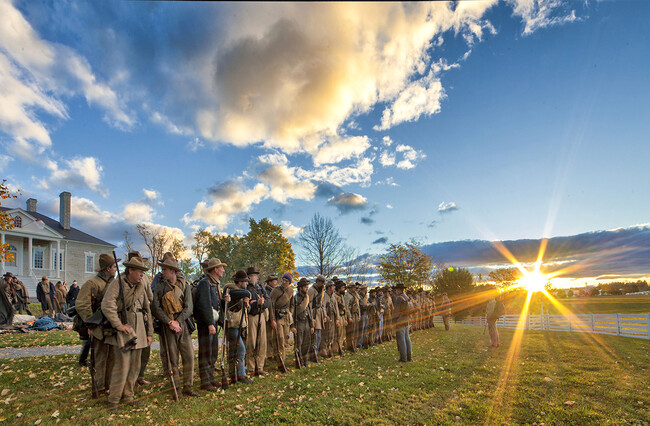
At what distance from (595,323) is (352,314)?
1595 centimetres

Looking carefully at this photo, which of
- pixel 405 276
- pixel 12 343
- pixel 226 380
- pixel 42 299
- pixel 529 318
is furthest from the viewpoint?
pixel 405 276

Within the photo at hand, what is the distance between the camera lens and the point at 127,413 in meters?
5.49

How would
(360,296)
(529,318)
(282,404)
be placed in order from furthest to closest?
(529,318), (360,296), (282,404)

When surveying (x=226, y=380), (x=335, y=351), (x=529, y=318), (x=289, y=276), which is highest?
(x=289, y=276)

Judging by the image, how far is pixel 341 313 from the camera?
1295cm

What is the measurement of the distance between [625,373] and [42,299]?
85.3 feet

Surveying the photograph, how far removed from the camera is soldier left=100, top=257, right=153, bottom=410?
5691 mm

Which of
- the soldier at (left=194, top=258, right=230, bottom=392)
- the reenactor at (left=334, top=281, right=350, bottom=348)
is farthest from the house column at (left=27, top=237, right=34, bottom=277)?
the soldier at (left=194, top=258, right=230, bottom=392)

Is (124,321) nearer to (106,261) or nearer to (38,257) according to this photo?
(106,261)

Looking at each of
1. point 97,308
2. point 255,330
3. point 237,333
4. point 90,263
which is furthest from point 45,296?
point 90,263

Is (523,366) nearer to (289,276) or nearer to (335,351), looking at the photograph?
(335,351)

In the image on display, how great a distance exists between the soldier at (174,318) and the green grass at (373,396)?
0.53 m

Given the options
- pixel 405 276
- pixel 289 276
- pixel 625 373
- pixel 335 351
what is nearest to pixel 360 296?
pixel 335 351

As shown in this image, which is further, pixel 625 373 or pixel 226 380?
pixel 625 373
